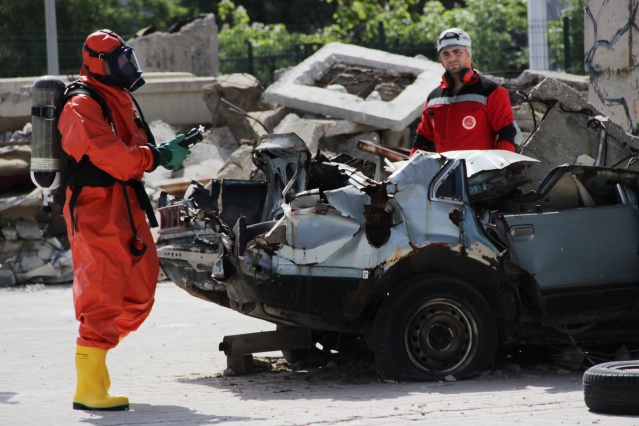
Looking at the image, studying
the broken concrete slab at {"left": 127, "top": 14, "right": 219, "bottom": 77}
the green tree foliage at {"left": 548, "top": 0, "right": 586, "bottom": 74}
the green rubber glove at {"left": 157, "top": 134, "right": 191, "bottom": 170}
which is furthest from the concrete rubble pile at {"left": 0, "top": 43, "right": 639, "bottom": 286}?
the green rubber glove at {"left": 157, "top": 134, "right": 191, "bottom": 170}

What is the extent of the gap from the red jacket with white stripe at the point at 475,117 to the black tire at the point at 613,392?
228 centimetres

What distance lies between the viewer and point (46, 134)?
607 centimetres

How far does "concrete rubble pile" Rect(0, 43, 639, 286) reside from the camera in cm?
1248

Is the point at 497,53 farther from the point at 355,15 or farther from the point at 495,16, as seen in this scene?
the point at 355,15

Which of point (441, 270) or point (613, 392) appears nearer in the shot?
point (613, 392)

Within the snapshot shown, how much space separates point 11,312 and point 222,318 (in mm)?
2218

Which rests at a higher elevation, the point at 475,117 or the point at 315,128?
the point at 475,117

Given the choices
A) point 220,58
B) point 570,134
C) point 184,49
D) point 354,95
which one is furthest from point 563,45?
point 570,134

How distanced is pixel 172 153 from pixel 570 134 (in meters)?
2.83

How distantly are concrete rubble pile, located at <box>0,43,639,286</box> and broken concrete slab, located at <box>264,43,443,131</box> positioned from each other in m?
0.01

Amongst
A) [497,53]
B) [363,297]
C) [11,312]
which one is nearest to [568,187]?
[363,297]

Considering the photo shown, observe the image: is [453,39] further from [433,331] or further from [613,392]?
[613,392]

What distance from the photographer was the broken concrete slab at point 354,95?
1355 centimetres

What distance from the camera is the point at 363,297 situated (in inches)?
252
